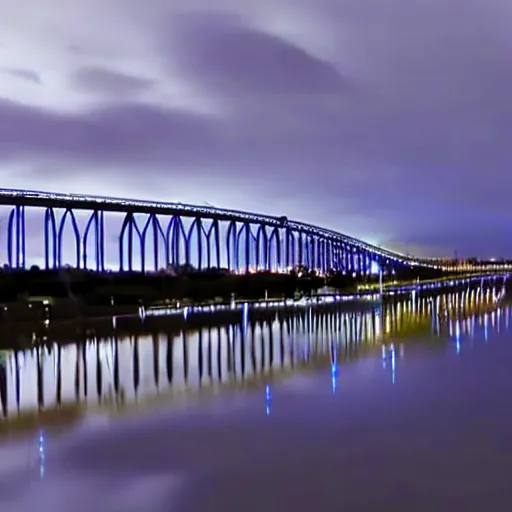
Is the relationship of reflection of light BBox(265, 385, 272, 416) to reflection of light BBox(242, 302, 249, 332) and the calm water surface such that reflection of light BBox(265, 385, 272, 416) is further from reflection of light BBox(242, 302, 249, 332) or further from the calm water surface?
reflection of light BBox(242, 302, 249, 332)

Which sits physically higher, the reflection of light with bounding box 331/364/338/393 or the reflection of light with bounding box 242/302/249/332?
the reflection of light with bounding box 242/302/249/332

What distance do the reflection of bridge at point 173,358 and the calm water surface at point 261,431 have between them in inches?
3.4

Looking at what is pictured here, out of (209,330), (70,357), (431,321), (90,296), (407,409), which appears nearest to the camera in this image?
(407,409)

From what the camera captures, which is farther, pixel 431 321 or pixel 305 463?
pixel 431 321

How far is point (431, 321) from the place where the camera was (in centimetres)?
3712

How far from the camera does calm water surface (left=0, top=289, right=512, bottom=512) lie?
318 inches

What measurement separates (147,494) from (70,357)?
13.3 m

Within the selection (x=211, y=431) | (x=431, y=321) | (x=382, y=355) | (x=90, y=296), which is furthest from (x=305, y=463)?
(x=90, y=296)

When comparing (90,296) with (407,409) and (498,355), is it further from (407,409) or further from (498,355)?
(407,409)

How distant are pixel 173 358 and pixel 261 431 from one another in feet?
31.9

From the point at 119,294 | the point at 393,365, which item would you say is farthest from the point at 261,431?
the point at 119,294

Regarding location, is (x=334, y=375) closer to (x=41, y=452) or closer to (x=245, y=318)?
(x=41, y=452)

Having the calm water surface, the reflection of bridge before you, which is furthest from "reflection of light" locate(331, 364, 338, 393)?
the reflection of bridge

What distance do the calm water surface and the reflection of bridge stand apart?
0.28 ft
